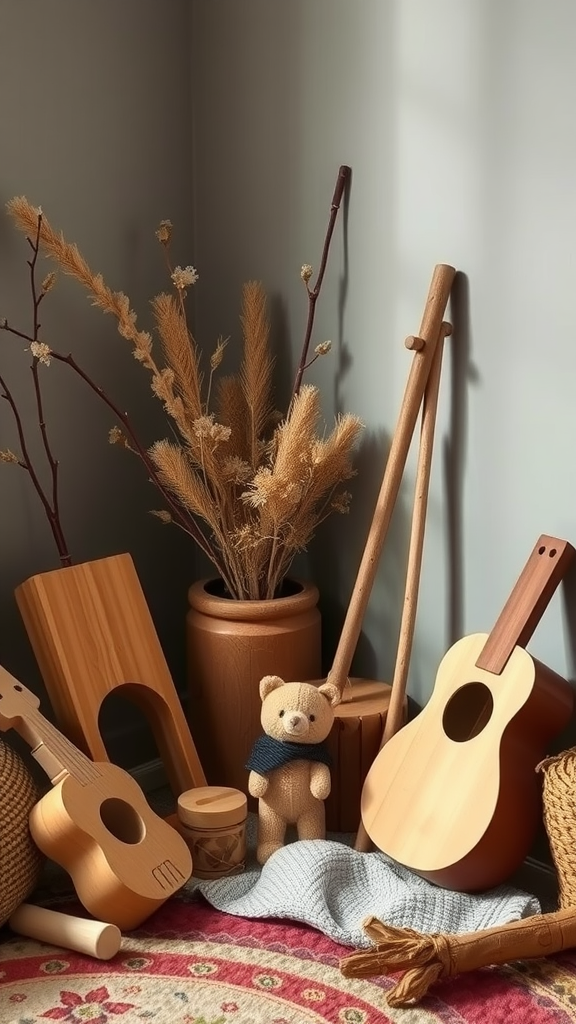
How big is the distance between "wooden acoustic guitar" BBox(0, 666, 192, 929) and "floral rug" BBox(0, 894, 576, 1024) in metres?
0.08

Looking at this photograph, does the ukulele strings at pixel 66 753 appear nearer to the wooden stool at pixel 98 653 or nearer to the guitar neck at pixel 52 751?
the guitar neck at pixel 52 751

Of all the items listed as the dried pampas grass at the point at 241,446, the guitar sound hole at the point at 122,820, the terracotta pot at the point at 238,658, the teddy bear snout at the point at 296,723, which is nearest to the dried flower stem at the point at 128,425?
the dried pampas grass at the point at 241,446

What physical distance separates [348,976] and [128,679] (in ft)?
2.25

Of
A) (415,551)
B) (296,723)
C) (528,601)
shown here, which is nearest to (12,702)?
(296,723)

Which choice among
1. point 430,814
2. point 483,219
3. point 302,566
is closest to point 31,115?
point 483,219

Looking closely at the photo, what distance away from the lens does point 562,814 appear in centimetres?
163

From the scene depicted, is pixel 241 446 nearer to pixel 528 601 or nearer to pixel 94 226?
pixel 94 226

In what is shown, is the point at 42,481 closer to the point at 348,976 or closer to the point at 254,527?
the point at 254,527

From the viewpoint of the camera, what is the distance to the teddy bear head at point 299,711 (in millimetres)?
1839

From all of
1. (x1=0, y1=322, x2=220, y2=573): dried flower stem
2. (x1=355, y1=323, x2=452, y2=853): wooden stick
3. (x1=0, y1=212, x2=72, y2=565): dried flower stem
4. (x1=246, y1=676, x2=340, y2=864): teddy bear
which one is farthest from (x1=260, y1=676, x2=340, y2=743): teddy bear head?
(x1=0, y1=212, x2=72, y2=565): dried flower stem

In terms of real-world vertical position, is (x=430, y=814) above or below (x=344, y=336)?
below

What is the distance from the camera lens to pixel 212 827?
1.84m

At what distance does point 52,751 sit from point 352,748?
0.55 meters

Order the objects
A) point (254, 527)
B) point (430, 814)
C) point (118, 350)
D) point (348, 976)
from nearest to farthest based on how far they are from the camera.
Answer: point (348, 976) < point (430, 814) < point (254, 527) < point (118, 350)
